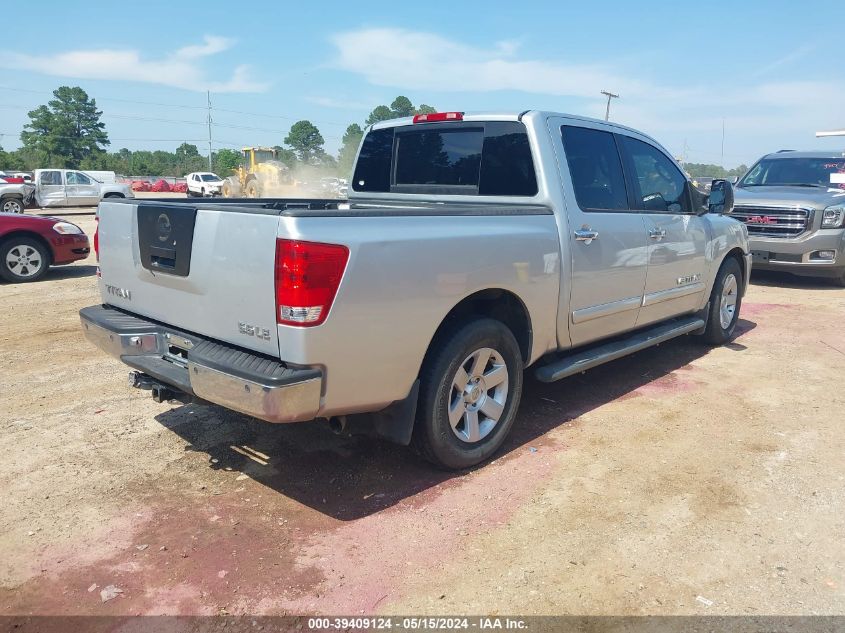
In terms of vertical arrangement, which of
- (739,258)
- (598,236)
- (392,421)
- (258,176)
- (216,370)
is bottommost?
(392,421)

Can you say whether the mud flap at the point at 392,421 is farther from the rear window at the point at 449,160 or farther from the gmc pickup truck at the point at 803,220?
the gmc pickup truck at the point at 803,220

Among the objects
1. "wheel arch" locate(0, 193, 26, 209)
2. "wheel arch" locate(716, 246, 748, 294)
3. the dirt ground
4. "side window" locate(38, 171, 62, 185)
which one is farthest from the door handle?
"side window" locate(38, 171, 62, 185)

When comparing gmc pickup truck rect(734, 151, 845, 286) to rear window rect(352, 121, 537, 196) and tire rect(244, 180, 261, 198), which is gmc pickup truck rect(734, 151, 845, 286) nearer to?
rear window rect(352, 121, 537, 196)

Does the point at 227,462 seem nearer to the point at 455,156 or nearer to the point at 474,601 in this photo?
the point at 474,601

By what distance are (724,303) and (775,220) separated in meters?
4.29

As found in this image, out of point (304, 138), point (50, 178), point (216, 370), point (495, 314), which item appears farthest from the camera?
point (304, 138)

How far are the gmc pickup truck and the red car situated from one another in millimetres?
10343

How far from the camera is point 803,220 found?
9.64 m

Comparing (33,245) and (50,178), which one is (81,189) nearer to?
(50,178)

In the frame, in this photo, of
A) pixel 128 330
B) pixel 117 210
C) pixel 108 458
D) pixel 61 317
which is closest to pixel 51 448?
pixel 108 458

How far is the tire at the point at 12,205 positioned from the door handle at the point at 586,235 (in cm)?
2618

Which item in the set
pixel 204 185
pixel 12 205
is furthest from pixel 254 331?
pixel 204 185

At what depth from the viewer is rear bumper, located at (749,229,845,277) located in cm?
959

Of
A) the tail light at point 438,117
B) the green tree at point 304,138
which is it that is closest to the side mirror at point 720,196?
the tail light at point 438,117
